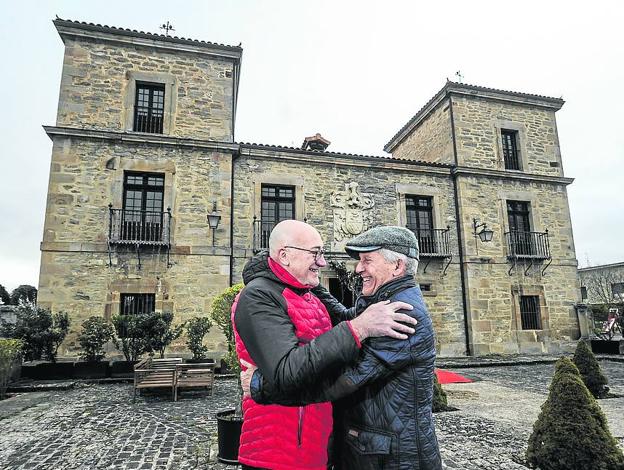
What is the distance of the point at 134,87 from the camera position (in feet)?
39.2

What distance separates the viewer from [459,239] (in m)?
13.9

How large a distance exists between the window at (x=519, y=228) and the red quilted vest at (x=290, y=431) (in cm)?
1414

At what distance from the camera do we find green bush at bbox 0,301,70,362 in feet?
30.0

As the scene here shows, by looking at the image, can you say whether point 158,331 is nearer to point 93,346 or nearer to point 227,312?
point 93,346

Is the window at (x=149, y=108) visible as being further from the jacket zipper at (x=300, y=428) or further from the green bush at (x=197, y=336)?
the jacket zipper at (x=300, y=428)

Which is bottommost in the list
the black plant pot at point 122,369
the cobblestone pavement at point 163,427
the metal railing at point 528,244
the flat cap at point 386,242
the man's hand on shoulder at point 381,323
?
the cobblestone pavement at point 163,427

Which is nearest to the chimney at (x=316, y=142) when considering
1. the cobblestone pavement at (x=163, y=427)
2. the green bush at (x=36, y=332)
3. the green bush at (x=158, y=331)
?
the green bush at (x=158, y=331)

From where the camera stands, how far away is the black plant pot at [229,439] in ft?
12.8

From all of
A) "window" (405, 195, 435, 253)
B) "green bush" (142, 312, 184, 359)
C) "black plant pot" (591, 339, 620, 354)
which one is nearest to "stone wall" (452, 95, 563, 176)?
"window" (405, 195, 435, 253)

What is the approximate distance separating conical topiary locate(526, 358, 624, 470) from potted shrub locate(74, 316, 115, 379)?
9084mm

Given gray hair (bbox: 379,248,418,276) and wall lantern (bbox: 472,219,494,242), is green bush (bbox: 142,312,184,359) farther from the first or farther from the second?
wall lantern (bbox: 472,219,494,242)

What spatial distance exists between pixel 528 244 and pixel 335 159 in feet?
24.7

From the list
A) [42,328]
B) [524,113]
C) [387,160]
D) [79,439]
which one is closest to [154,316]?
[42,328]

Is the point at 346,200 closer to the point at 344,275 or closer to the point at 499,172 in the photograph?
the point at 344,275
